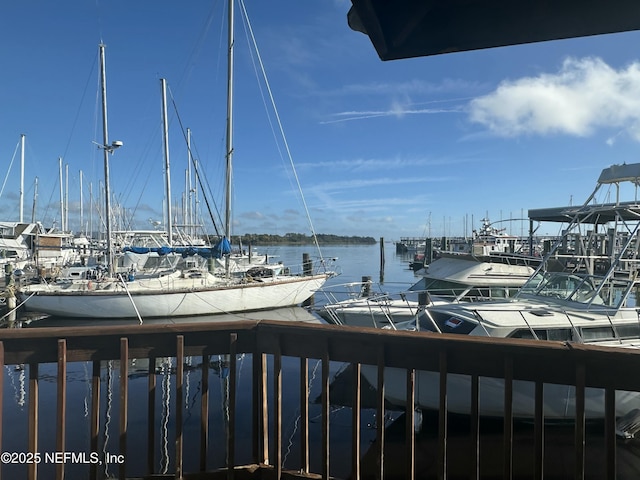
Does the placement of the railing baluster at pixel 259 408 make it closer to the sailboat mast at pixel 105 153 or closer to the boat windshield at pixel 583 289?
the boat windshield at pixel 583 289

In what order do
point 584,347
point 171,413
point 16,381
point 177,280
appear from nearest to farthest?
point 584,347, point 171,413, point 16,381, point 177,280

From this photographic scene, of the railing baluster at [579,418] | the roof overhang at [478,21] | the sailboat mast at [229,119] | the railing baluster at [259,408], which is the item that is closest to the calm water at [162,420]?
the railing baluster at [259,408]

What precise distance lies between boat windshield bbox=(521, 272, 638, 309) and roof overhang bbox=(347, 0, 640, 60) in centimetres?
803

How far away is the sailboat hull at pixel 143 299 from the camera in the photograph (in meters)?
19.7

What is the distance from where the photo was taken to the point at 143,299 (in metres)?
19.8

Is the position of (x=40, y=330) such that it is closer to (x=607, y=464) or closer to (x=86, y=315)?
(x=607, y=464)

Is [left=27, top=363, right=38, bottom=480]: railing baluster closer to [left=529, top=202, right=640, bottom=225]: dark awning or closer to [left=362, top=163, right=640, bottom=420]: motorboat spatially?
[left=362, top=163, right=640, bottom=420]: motorboat

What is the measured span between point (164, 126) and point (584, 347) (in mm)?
27098

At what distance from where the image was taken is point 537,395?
114 inches

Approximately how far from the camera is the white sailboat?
19.8 metres

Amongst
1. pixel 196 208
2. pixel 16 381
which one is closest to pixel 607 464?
pixel 16 381

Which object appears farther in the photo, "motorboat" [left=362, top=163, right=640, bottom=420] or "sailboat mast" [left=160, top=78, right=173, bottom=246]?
"sailboat mast" [left=160, top=78, right=173, bottom=246]

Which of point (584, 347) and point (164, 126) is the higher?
point (164, 126)

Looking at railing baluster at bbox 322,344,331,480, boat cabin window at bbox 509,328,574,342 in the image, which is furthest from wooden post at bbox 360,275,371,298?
railing baluster at bbox 322,344,331,480
